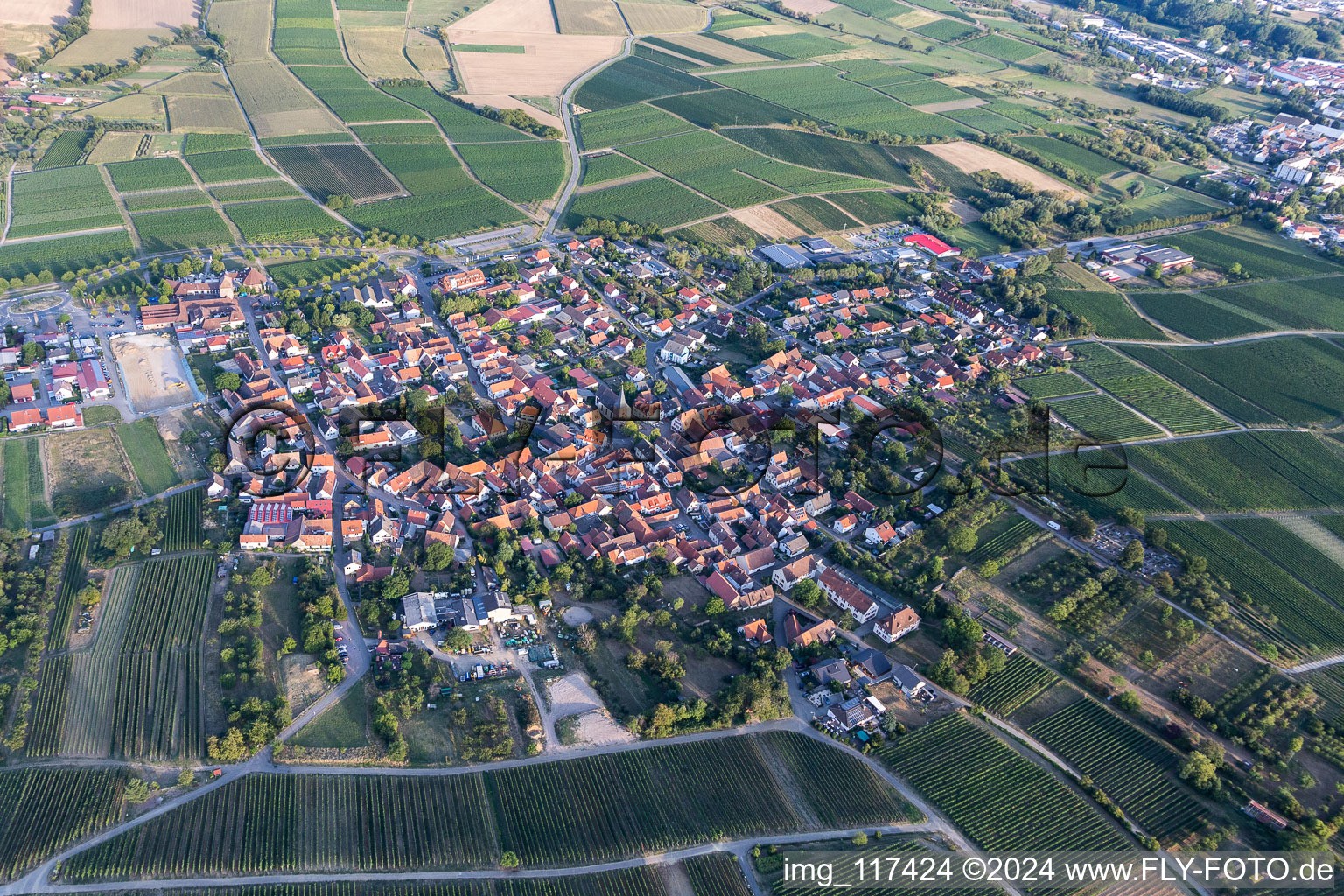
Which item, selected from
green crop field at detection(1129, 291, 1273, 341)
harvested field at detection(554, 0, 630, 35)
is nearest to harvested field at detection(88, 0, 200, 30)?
harvested field at detection(554, 0, 630, 35)

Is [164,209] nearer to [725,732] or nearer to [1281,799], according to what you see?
[725,732]

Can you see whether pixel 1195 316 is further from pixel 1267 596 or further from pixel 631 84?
pixel 631 84

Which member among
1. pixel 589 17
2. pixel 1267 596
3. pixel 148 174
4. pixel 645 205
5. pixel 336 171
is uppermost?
pixel 589 17

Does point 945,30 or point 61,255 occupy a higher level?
point 945,30

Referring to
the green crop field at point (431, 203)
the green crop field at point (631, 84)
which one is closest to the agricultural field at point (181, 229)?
the green crop field at point (431, 203)

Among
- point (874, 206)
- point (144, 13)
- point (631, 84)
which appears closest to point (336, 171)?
point (631, 84)

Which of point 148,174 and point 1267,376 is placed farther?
point 148,174
